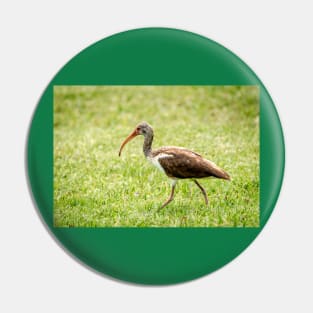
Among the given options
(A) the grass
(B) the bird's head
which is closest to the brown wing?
(A) the grass

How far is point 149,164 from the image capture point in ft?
31.1

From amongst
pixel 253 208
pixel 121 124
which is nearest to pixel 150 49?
pixel 121 124

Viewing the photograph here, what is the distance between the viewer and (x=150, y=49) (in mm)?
9273

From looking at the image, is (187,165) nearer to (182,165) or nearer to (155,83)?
(182,165)

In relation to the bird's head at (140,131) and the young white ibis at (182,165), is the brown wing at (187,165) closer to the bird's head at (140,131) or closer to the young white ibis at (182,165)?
the young white ibis at (182,165)

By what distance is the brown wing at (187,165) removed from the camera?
30.2 feet

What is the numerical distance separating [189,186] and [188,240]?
51cm

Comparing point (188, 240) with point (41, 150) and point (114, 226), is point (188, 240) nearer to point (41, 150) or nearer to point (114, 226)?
point (114, 226)

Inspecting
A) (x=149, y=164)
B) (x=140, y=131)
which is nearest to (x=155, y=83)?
(x=140, y=131)

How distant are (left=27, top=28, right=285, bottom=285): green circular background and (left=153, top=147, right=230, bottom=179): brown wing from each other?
1.51 ft

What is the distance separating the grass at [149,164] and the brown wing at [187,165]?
0.11 meters

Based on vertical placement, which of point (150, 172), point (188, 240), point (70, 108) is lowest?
point (188, 240)

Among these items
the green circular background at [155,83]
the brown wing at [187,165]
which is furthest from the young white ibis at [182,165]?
the green circular background at [155,83]

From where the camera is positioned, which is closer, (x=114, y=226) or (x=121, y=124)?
(x=114, y=226)
